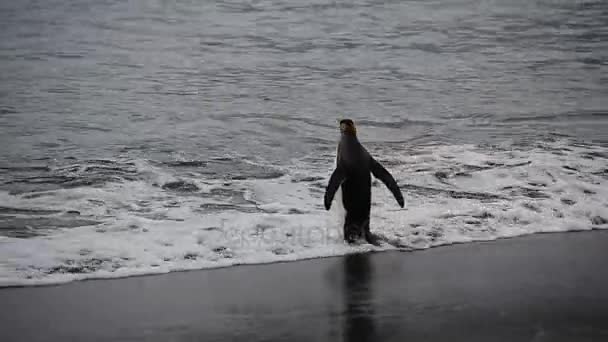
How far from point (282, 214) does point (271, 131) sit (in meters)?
4.52

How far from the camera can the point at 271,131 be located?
1151 centimetres

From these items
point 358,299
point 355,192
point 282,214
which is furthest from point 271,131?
point 358,299

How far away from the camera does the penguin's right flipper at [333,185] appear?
6.11 m

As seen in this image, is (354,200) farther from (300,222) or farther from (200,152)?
(200,152)

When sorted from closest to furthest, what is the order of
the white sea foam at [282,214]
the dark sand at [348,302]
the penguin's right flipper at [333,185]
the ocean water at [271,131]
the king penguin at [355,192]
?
the dark sand at [348,302] < the white sea foam at [282,214] < the penguin's right flipper at [333,185] < the king penguin at [355,192] < the ocean water at [271,131]

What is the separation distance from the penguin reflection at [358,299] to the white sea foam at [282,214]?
32 centimetres

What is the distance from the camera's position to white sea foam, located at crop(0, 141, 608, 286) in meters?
5.88

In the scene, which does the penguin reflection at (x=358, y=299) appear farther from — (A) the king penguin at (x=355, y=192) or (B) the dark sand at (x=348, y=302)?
(A) the king penguin at (x=355, y=192)

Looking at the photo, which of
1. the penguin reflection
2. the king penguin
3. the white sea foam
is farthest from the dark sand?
the king penguin

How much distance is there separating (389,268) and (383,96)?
8.83m

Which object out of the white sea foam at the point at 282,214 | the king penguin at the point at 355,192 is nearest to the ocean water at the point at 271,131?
the white sea foam at the point at 282,214

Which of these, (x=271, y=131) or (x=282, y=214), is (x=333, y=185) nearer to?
(x=282, y=214)

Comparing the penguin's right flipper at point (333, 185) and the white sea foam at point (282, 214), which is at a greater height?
the penguin's right flipper at point (333, 185)

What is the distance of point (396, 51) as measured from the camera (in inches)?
760
